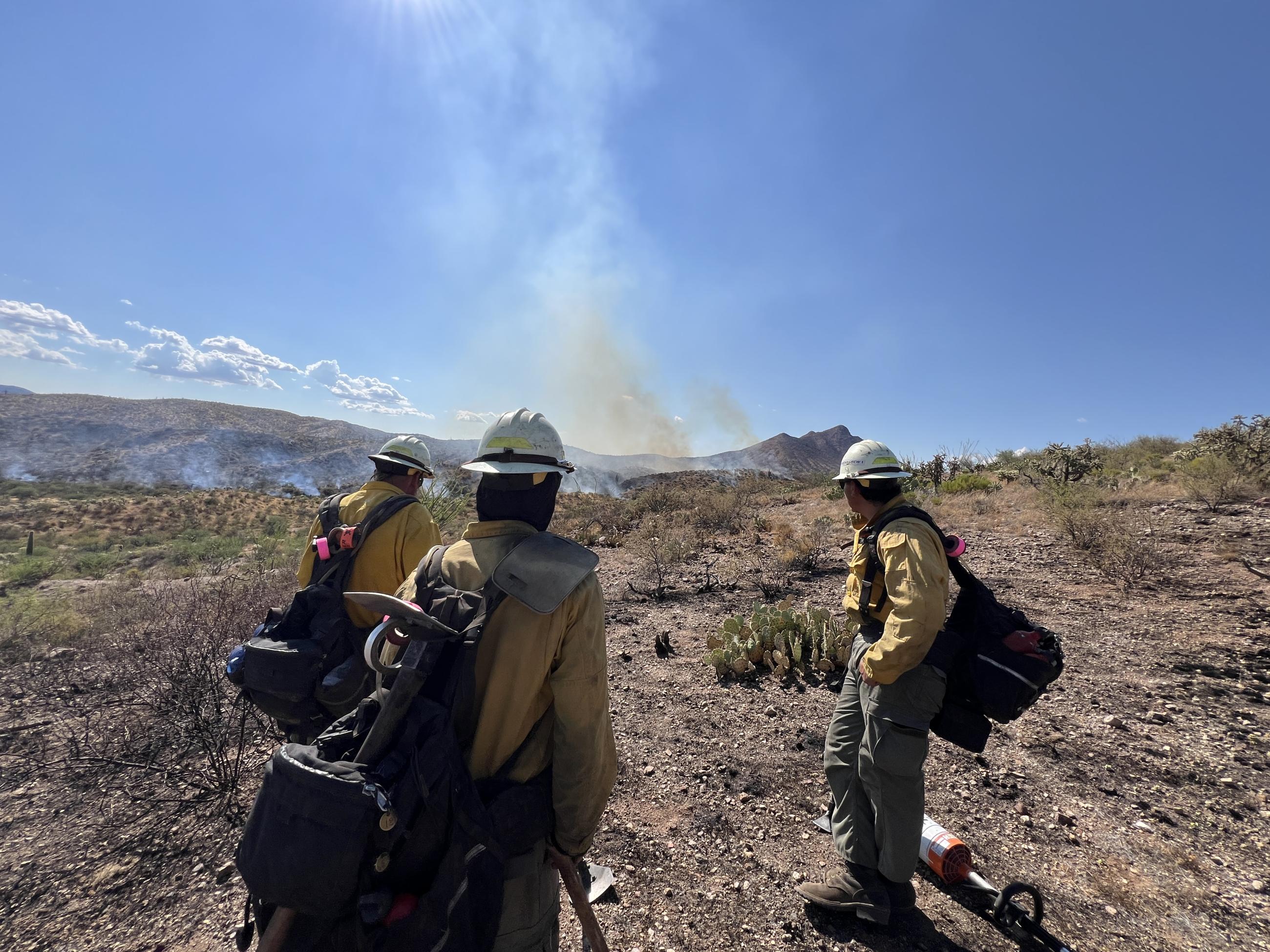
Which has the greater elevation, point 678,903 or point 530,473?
point 530,473

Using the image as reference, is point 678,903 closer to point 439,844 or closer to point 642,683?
point 439,844

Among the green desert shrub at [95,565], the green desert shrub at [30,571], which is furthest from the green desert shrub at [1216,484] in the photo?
the green desert shrub at [30,571]

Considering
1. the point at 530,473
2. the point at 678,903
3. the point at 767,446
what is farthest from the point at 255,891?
the point at 767,446

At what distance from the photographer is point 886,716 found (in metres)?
2.19

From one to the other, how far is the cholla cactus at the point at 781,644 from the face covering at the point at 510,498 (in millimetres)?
3673

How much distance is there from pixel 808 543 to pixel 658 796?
596cm

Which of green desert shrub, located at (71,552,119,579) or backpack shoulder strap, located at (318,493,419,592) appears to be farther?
green desert shrub, located at (71,552,119,579)

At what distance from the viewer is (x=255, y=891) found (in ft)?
3.26

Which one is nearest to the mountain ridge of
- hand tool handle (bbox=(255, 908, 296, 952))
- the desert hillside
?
the desert hillside

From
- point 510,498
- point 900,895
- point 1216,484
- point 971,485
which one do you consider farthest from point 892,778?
point 971,485

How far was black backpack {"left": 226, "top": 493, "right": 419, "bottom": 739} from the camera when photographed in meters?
2.12

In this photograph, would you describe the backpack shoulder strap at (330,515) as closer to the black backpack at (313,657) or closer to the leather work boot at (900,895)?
the black backpack at (313,657)

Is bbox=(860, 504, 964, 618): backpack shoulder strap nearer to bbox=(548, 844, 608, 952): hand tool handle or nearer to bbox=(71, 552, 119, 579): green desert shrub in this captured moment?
bbox=(548, 844, 608, 952): hand tool handle

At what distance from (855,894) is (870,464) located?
1990 millimetres
